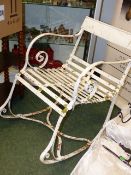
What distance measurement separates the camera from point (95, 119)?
2.09 m

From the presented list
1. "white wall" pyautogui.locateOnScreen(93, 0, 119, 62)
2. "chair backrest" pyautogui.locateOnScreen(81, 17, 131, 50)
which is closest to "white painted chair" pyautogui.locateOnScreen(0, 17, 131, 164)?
"chair backrest" pyautogui.locateOnScreen(81, 17, 131, 50)

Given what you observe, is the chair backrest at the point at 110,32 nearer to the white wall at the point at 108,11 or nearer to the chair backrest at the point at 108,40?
the chair backrest at the point at 108,40

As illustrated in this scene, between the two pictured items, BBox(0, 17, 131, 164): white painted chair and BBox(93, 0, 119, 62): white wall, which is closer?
BBox(0, 17, 131, 164): white painted chair

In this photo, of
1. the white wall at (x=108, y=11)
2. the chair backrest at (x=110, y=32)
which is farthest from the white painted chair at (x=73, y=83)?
the white wall at (x=108, y=11)

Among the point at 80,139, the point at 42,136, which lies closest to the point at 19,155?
the point at 42,136

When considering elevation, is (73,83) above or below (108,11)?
below

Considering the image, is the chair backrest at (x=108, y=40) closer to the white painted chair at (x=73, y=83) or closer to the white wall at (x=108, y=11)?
the white painted chair at (x=73, y=83)

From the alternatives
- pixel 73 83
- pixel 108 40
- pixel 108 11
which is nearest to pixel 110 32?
pixel 108 40

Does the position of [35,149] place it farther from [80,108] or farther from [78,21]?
[78,21]

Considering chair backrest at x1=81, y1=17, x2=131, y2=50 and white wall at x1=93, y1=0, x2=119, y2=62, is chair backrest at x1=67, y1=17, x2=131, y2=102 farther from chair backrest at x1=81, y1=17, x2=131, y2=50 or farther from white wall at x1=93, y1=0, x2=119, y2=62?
white wall at x1=93, y1=0, x2=119, y2=62

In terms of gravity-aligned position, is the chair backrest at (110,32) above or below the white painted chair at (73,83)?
above

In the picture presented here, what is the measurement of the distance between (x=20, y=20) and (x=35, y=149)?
34.7 inches

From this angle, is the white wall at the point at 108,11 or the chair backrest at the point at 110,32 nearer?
the chair backrest at the point at 110,32

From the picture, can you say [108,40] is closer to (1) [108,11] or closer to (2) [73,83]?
(2) [73,83]
